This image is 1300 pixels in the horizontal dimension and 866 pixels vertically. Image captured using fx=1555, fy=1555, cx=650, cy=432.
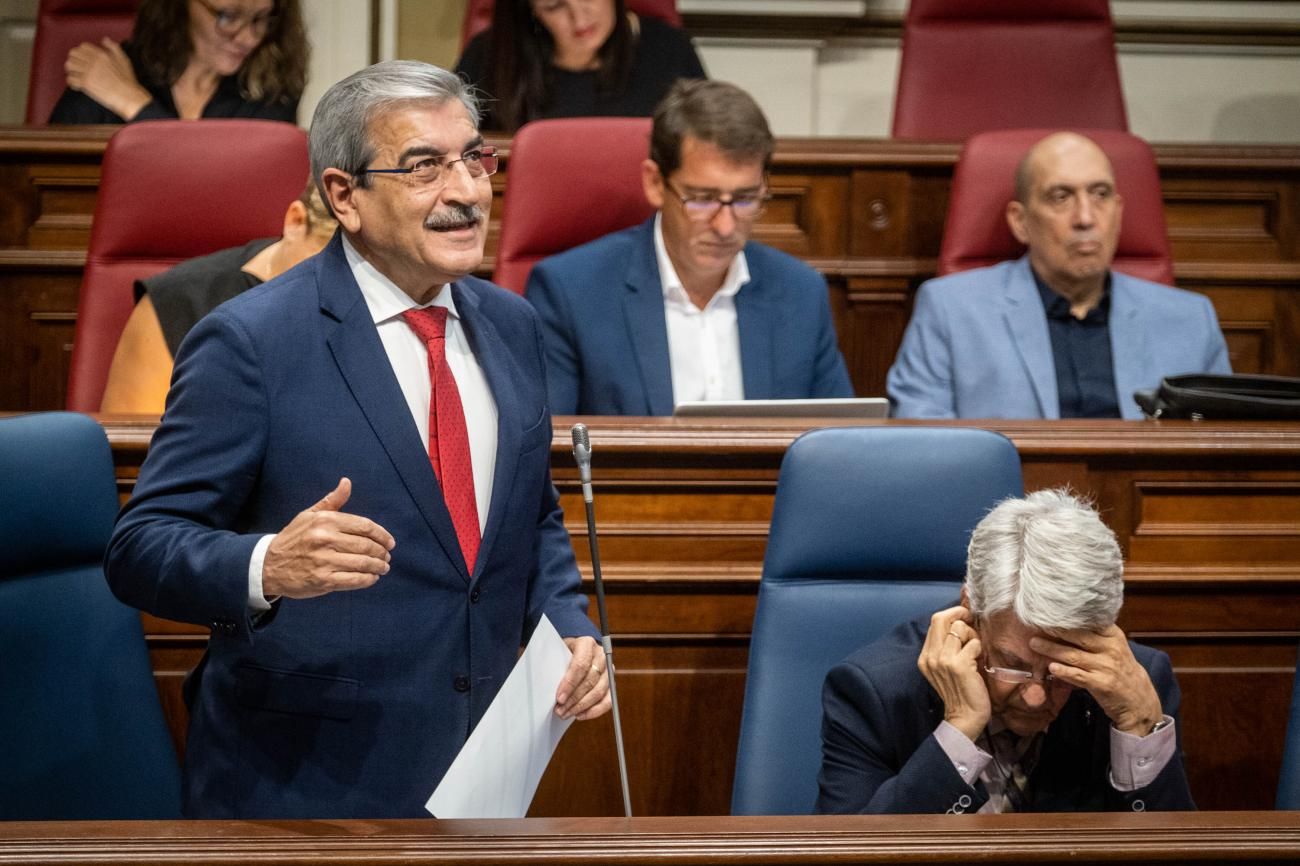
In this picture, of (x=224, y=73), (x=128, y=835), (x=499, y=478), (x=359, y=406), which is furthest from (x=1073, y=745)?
(x=224, y=73)

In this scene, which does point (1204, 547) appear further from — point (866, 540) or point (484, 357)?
point (484, 357)

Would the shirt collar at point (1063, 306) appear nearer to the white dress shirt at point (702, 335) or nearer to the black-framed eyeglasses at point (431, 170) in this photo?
the white dress shirt at point (702, 335)

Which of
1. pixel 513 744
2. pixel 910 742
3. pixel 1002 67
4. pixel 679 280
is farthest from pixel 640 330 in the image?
pixel 1002 67

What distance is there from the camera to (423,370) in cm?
132

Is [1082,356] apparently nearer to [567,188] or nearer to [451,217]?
[567,188]

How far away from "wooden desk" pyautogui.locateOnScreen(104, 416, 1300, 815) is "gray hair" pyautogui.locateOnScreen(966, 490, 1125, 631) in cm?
43

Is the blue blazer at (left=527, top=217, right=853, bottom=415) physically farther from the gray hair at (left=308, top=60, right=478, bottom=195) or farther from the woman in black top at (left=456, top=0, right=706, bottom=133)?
the gray hair at (left=308, top=60, right=478, bottom=195)

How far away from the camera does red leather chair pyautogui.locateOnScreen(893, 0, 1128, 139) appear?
3.26 meters

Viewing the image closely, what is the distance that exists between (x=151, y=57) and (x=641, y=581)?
1.81 meters

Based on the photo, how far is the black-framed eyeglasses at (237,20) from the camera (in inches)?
117

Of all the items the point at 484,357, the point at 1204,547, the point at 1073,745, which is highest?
the point at 484,357

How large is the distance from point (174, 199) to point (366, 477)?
1.45 metres

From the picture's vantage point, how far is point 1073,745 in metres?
1.50

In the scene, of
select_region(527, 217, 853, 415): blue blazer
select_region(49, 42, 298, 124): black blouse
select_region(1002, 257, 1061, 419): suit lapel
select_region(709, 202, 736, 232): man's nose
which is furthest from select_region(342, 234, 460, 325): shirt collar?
select_region(49, 42, 298, 124): black blouse
